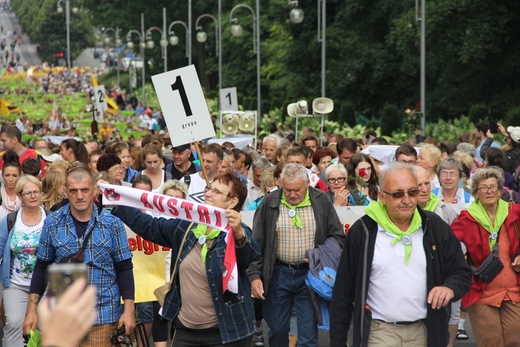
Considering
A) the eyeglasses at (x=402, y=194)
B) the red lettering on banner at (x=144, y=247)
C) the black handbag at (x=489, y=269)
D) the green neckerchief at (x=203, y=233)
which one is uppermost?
the eyeglasses at (x=402, y=194)

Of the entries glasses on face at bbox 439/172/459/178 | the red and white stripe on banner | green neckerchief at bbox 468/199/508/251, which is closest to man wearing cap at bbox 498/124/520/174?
glasses on face at bbox 439/172/459/178

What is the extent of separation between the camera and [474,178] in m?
8.81

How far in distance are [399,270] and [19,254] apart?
3.40 m

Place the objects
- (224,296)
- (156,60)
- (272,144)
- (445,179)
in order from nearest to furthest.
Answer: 1. (224,296)
2. (445,179)
3. (272,144)
4. (156,60)

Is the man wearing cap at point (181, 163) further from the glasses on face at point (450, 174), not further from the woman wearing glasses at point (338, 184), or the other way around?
the glasses on face at point (450, 174)

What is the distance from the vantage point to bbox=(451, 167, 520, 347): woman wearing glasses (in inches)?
333

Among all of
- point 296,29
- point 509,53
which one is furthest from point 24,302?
point 296,29

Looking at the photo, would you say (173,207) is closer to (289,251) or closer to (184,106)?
(289,251)

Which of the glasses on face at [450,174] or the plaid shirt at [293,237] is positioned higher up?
the glasses on face at [450,174]

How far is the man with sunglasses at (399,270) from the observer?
6.39 m

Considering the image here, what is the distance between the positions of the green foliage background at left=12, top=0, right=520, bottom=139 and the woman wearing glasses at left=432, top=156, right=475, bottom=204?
18495mm

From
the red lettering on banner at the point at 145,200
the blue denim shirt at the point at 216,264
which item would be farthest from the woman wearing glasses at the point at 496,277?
the red lettering on banner at the point at 145,200

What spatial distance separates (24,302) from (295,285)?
1942 millimetres

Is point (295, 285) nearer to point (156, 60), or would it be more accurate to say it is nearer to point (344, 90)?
point (344, 90)
